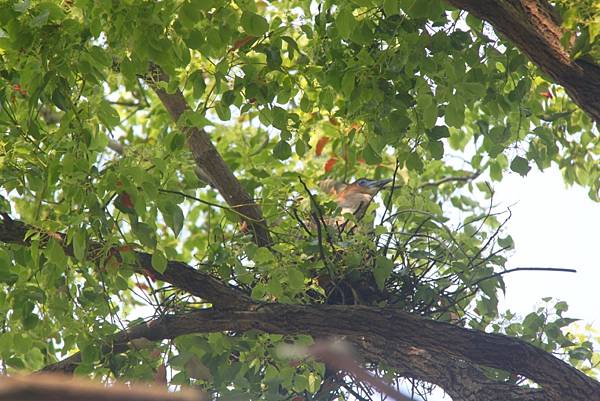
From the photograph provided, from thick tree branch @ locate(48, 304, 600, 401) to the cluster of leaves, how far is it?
0.39 ft

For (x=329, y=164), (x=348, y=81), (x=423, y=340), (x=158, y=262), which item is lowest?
(x=423, y=340)

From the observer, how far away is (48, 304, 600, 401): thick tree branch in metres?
3.38

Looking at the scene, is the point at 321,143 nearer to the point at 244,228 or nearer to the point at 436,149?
the point at 244,228

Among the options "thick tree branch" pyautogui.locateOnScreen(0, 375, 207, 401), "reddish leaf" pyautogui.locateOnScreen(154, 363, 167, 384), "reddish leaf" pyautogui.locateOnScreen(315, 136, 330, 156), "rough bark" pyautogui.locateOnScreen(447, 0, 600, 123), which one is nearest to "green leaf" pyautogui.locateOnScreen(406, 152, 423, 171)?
"rough bark" pyautogui.locateOnScreen(447, 0, 600, 123)

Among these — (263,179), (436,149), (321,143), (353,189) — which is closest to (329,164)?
(321,143)

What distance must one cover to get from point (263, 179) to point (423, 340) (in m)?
1.27

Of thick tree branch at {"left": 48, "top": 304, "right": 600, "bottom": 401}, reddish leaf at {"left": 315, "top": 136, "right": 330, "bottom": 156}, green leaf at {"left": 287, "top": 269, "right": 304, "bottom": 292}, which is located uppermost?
reddish leaf at {"left": 315, "top": 136, "right": 330, "bottom": 156}

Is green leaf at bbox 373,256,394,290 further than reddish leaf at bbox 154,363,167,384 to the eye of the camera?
No

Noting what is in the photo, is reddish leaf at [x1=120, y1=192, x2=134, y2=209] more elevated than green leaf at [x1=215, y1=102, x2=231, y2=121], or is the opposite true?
green leaf at [x1=215, y1=102, x2=231, y2=121]

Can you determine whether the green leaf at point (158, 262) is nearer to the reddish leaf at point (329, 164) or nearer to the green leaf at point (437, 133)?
the green leaf at point (437, 133)

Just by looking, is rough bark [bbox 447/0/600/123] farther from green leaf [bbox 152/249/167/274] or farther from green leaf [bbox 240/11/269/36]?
green leaf [bbox 152/249/167/274]

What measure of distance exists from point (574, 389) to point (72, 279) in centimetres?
216

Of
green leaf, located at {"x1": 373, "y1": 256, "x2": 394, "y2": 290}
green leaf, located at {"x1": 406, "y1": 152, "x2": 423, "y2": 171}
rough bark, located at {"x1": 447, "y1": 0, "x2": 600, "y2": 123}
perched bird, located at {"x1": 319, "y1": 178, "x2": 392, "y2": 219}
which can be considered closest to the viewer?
rough bark, located at {"x1": 447, "y1": 0, "x2": 600, "y2": 123}

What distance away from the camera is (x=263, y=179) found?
4297mm
